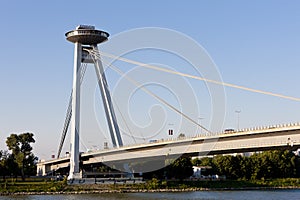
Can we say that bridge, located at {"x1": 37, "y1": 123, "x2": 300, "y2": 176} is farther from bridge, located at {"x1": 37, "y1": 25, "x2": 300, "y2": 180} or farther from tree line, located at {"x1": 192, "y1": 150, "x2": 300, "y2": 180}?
tree line, located at {"x1": 192, "y1": 150, "x2": 300, "y2": 180}

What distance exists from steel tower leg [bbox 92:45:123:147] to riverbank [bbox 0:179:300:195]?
4.35 meters

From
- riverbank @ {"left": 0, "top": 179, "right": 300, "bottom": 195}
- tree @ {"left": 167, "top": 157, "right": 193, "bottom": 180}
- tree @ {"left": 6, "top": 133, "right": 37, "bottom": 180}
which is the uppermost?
tree @ {"left": 6, "top": 133, "right": 37, "bottom": 180}

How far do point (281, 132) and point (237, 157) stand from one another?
34388 mm

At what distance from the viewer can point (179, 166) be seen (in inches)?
2362

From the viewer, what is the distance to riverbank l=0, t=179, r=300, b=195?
4628 centimetres

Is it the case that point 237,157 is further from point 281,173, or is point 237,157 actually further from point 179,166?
point 179,166

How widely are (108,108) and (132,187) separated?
7.34m

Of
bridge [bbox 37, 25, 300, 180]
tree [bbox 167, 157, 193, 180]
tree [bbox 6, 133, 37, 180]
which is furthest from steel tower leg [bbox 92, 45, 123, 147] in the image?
tree [bbox 6, 133, 37, 180]

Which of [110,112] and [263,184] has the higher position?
[110,112]

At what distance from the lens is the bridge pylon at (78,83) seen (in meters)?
49.7

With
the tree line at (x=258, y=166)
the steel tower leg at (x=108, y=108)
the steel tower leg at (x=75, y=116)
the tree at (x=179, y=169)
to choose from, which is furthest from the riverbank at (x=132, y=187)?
the tree line at (x=258, y=166)

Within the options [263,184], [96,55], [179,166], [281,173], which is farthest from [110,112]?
[281,173]

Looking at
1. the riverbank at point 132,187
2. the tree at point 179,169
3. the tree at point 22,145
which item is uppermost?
the tree at point 22,145

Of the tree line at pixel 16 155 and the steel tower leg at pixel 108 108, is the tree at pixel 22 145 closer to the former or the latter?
the tree line at pixel 16 155
